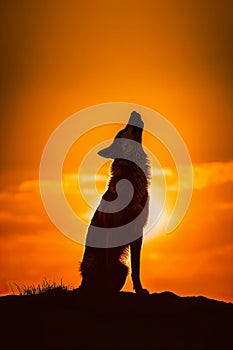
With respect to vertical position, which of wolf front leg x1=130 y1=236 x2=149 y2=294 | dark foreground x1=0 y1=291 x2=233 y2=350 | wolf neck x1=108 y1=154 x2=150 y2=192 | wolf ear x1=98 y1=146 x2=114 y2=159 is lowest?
dark foreground x1=0 y1=291 x2=233 y2=350

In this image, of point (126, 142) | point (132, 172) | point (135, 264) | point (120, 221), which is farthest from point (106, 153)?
point (135, 264)

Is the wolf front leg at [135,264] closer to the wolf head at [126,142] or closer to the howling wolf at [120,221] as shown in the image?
the howling wolf at [120,221]

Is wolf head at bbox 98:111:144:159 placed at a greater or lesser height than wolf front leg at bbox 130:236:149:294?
greater

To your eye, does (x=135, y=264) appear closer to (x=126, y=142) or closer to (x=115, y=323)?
→ (x=115, y=323)

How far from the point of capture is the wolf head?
1350cm

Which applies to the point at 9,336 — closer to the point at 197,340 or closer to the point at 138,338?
the point at 138,338

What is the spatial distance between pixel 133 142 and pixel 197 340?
3.57 m

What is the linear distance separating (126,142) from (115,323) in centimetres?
316

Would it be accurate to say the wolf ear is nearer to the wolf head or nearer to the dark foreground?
the wolf head

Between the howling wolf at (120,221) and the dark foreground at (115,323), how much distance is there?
1.71ft

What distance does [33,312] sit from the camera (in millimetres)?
12344

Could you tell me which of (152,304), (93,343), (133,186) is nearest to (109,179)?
(133,186)

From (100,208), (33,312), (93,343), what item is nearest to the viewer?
(93,343)

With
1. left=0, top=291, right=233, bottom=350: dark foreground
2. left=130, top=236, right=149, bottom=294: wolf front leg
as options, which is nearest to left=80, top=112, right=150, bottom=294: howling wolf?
left=130, top=236, right=149, bottom=294: wolf front leg
